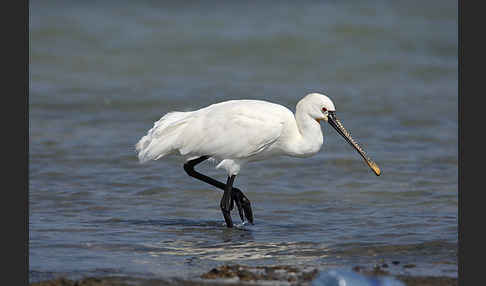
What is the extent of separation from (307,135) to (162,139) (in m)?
1.56

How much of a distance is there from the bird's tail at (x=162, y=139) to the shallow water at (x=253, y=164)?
2.31ft

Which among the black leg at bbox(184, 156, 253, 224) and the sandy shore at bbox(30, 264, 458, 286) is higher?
the black leg at bbox(184, 156, 253, 224)

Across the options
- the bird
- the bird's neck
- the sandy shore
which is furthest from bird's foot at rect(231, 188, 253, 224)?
the sandy shore

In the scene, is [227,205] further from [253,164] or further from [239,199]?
[253,164]

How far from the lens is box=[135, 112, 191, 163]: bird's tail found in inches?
386

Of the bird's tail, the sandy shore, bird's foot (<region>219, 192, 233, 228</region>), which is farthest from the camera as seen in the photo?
the bird's tail

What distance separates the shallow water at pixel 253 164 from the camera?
28.1ft

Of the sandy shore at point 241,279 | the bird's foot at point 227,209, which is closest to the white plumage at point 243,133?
the bird's foot at point 227,209

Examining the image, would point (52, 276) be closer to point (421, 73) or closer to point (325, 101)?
point (325, 101)

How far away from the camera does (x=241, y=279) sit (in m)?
6.98

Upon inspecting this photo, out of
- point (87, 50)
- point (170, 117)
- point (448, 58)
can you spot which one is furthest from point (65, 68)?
point (170, 117)

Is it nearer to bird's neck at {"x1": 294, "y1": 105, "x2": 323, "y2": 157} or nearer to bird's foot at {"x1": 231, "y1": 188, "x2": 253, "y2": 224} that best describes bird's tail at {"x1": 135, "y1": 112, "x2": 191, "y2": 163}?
bird's foot at {"x1": 231, "y1": 188, "x2": 253, "y2": 224}

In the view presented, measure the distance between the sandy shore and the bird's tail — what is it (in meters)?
2.70

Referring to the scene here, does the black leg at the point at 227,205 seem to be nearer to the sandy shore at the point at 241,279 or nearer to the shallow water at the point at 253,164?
Answer: the shallow water at the point at 253,164
